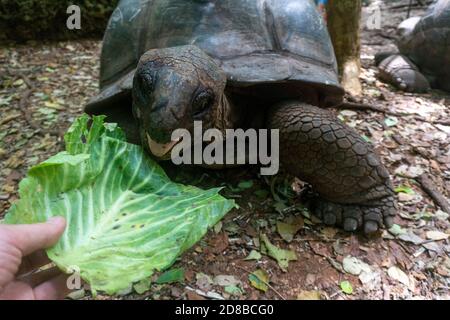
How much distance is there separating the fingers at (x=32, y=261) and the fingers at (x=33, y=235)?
8.8 inches

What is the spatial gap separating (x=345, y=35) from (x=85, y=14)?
10.2 feet

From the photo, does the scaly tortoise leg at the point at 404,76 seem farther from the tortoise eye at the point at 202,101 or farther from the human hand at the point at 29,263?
the human hand at the point at 29,263

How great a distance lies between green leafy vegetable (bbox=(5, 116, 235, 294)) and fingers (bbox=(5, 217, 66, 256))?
0.19 feet

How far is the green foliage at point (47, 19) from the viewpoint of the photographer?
4.87 m

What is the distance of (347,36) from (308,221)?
2.24 metres

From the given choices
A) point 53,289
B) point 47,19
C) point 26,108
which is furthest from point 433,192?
point 47,19

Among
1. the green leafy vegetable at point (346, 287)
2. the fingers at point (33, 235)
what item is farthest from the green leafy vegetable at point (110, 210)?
the green leafy vegetable at point (346, 287)

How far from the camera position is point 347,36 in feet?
12.8

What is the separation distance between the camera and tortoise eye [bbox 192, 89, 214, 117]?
5.74 ft

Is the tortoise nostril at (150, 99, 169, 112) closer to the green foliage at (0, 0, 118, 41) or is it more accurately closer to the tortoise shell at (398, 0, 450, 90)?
the tortoise shell at (398, 0, 450, 90)

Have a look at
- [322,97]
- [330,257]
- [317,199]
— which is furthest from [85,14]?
[330,257]

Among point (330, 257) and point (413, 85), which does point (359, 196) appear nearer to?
point (330, 257)

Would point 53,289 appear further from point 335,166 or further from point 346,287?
point 335,166

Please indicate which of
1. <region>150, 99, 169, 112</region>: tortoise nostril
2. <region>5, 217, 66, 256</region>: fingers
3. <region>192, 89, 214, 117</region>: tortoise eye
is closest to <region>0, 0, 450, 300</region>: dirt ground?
<region>5, 217, 66, 256</region>: fingers
